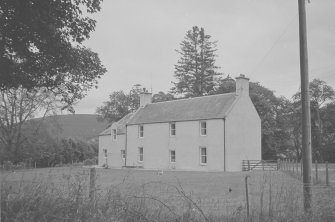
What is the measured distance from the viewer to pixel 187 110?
48.2 metres

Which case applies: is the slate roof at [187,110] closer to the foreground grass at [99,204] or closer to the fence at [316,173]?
the fence at [316,173]

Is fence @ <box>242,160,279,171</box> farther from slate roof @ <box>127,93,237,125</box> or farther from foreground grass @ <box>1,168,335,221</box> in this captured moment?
foreground grass @ <box>1,168,335,221</box>

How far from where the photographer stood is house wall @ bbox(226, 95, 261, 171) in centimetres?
4322

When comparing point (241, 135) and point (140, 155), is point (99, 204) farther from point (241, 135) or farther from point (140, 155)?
point (140, 155)

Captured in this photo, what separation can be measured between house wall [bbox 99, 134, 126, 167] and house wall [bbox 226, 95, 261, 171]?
17.2 m

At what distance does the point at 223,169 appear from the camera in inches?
1676

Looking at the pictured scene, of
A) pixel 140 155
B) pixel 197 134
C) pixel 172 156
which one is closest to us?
pixel 197 134

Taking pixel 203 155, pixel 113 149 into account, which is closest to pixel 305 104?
pixel 203 155

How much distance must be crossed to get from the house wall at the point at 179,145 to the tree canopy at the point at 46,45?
27595 millimetres

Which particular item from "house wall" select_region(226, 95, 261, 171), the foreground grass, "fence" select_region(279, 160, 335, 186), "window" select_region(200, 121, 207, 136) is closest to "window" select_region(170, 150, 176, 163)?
"window" select_region(200, 121, 207, 136)

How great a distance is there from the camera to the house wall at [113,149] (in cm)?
5569

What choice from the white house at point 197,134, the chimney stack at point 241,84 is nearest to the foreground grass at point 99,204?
the white house at point 197,134

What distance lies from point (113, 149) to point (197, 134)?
16.4m

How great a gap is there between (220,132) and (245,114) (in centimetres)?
442
